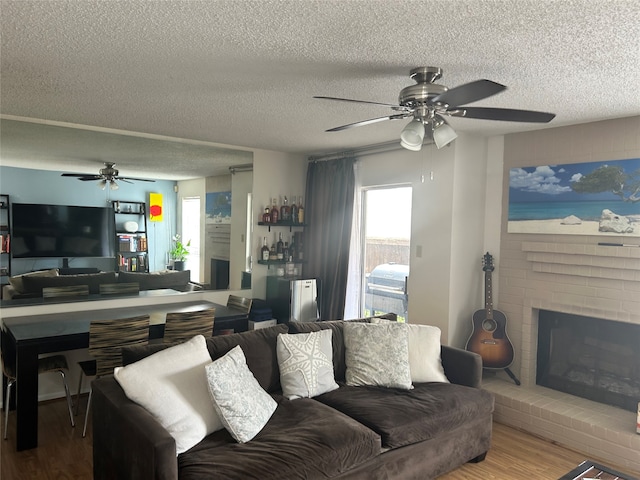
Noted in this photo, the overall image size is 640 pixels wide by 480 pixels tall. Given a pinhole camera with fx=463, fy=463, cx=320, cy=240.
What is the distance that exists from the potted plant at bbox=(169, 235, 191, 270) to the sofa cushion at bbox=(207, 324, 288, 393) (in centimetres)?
212

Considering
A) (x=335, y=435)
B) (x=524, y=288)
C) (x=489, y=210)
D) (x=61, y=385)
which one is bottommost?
(x=61, y=385)

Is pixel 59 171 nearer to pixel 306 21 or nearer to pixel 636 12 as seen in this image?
pixel 306 21

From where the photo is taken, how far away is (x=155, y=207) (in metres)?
4.74

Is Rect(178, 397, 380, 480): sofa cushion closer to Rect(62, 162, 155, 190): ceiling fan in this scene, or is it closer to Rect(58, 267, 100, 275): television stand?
Rect(58, 267, 100, 275): television stand

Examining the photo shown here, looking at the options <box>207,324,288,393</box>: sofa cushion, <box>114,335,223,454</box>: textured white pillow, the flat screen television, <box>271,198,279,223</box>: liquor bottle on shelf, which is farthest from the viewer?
<box>271,198,279,223</box>: liquor bottle on shelf

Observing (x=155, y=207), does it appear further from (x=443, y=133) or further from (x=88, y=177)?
(x=443, y=133)

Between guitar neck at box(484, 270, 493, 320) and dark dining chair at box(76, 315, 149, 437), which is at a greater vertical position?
guitar neck at box(484, 270, 493, 320)

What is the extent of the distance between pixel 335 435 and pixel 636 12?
2289mm

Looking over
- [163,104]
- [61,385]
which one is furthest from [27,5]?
[61,385]

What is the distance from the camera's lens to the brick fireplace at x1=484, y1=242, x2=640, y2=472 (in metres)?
3.34

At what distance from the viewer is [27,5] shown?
184 cm

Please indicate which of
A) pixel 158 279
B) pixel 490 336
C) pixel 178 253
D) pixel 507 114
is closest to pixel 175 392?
pixel 507 114

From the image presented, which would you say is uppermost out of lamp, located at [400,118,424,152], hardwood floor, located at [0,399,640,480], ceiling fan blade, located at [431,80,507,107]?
ceiling fan blade, located at [431,80,507,107]

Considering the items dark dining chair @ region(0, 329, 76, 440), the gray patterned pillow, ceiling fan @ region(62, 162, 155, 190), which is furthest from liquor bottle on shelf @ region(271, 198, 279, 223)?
dark dining chair @ region(0, 329, 76, 440)
